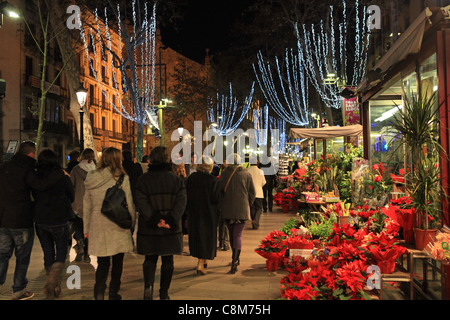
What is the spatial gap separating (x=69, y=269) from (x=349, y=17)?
18.5 metres

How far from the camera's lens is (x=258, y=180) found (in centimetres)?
1140

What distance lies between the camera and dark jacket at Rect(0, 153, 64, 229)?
5.26 m

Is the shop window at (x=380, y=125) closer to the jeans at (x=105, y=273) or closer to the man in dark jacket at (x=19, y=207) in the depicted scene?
the jeans at (x=105, y=273)

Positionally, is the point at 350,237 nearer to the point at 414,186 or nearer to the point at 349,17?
the point at 414,186

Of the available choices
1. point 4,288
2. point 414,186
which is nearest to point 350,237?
point 414,186

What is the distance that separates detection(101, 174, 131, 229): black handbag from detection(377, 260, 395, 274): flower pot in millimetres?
2917

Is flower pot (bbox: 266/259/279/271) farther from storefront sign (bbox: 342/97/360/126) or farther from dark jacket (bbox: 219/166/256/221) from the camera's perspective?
storefront sign (bbox: 342/97/360/126)

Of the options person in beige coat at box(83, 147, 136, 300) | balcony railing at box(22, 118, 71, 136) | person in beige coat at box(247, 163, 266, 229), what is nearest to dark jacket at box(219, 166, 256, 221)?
person in beige coat at box(83, 147, 136, 300)

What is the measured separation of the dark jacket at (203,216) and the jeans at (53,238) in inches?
70.0

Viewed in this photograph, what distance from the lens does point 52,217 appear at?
17.3 feet

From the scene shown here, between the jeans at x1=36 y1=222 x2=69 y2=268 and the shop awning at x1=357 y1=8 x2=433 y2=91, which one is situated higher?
the shop awning at x1=357 y1=8 x2=433 y2=91

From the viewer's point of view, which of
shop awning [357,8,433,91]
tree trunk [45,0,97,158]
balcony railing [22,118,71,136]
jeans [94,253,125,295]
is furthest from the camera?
balcony railing [22,118,71,136]

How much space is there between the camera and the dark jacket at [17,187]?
526 centimetres

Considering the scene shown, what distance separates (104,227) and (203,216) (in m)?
1.70
